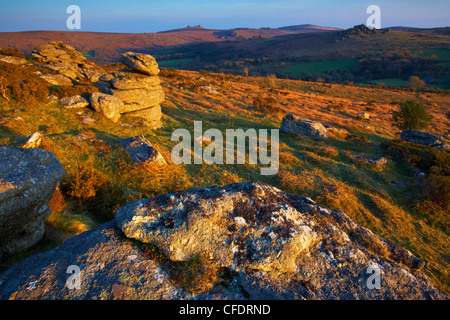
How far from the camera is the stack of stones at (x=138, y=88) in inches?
637

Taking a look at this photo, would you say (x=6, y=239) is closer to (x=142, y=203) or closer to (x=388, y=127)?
(x=142, y=203)

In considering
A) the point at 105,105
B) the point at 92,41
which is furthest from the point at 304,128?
the point at 92,41

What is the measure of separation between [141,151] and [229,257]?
26.0 ft

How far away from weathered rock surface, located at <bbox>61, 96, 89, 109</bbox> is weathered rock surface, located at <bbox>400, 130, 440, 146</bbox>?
26.8 m

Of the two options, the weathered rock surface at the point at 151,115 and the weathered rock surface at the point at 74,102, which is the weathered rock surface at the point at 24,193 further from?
the weathered rock surface at the point at 151,115

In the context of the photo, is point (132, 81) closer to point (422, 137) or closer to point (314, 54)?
point (422, 137)

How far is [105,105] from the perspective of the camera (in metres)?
14.4

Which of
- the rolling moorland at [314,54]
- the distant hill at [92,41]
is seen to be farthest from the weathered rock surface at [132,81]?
the distant hill at [92,41]

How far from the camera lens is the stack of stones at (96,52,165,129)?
16.2 meters

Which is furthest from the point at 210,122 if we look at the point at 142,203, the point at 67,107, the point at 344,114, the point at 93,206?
the point at 344,114

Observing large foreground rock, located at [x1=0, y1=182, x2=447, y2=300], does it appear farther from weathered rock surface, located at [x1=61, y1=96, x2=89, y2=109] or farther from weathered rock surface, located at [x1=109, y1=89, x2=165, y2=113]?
weathered rock surface, located at [x1=109, y1=89, x2=165, y2=113]

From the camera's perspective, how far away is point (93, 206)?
652 centimetres

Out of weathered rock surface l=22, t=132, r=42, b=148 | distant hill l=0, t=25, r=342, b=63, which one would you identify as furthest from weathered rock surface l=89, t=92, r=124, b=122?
distant hill l=0, t=25, r=342, b=63

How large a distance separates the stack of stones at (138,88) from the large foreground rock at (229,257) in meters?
13.2
